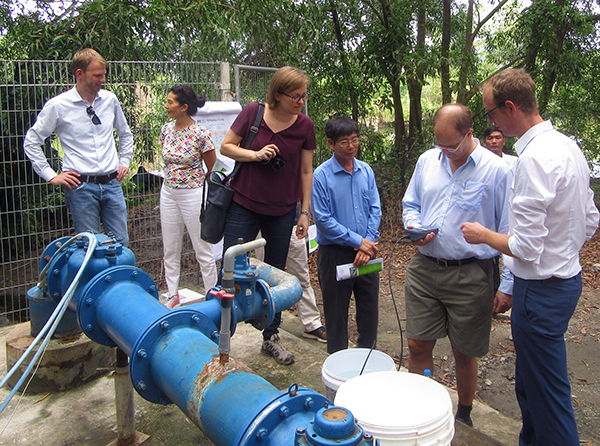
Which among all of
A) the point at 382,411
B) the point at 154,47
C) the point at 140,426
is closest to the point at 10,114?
the point at 154,47

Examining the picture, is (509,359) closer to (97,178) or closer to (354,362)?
(354,362)

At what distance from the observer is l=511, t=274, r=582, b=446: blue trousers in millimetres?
2250

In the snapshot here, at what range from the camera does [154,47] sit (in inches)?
253

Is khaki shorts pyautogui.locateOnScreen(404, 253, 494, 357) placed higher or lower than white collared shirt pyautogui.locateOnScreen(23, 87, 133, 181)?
lower

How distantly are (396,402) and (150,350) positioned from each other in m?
0.94

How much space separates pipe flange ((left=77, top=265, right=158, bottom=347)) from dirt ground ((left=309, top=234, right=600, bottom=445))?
4.62ft

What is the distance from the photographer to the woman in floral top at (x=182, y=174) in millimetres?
4117

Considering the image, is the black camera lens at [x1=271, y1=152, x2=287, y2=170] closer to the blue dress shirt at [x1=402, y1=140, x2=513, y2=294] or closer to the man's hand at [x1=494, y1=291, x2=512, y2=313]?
the blue dress shirt at [x1=402, y1=140, x2=513, y2=294]

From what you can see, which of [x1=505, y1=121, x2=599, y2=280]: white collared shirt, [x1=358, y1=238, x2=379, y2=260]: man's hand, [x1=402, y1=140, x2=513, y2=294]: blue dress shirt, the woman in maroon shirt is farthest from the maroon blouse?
[x1=505, y1=121, x2=599, y2=280]: white collared shirt

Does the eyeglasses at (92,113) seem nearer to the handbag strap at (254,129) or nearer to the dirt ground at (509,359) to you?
the handbag strap at (254,129)

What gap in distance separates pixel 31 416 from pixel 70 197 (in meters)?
1.68

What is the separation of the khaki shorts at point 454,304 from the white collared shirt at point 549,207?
46 centimetres

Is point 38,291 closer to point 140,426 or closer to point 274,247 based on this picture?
point 140,426

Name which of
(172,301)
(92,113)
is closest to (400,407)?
(172,301)
